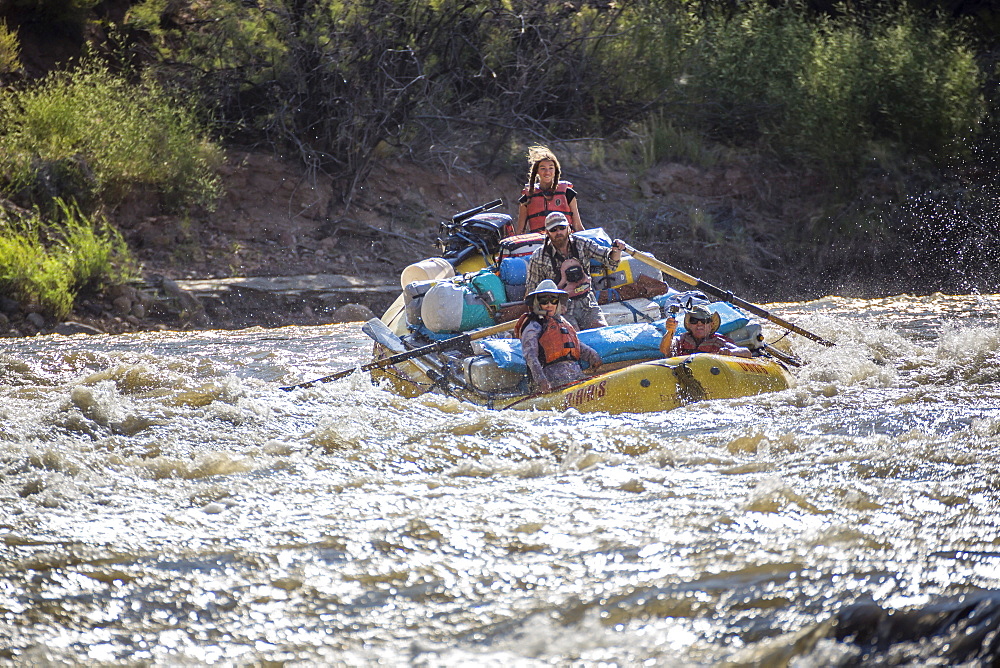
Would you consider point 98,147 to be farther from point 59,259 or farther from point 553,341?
point 553,341

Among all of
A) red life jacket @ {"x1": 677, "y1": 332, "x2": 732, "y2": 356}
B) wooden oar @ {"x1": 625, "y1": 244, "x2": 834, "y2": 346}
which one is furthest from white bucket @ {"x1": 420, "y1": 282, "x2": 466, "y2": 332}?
red life jacket @ {"x1": 677, "y1": 332, "x2": 732, "y2": 356}

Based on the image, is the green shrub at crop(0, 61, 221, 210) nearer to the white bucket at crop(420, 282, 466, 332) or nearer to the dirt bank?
the dirt bank

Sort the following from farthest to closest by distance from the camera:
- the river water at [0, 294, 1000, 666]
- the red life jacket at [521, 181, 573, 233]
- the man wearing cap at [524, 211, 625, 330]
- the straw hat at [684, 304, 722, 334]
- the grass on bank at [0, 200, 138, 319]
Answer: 1. the grass on bank at [0, 200, 138, 319]
2. the red life jacket at [521, 181, 573, 233]
3. the man wearing cap at [524, 211, 625, 330]
4. the straw hat at [684, 304, 722, 334]
5. the river water at [0, 294, 1000, 666]

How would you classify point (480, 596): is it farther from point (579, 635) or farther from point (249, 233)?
point (249, 233)

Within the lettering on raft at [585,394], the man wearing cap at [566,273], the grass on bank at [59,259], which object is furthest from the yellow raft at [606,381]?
the grass on bank at [59,259]

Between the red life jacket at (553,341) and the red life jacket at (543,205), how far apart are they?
6.91 ft

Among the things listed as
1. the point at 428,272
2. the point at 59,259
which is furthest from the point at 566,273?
Result: the point at 59,259

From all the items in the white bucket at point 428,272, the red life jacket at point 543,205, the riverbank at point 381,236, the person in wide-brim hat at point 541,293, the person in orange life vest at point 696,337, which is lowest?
the riverbank at point 381,236

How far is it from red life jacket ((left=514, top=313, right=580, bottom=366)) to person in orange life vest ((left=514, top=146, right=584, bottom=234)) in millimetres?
2014

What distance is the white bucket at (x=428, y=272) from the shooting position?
814 centimetres

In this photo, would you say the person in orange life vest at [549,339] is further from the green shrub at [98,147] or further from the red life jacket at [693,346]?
the green shrub at [98,147]

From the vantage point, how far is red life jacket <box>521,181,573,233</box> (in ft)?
28.4

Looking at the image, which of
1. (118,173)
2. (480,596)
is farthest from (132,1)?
(480,596)

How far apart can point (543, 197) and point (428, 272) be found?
1.24m
